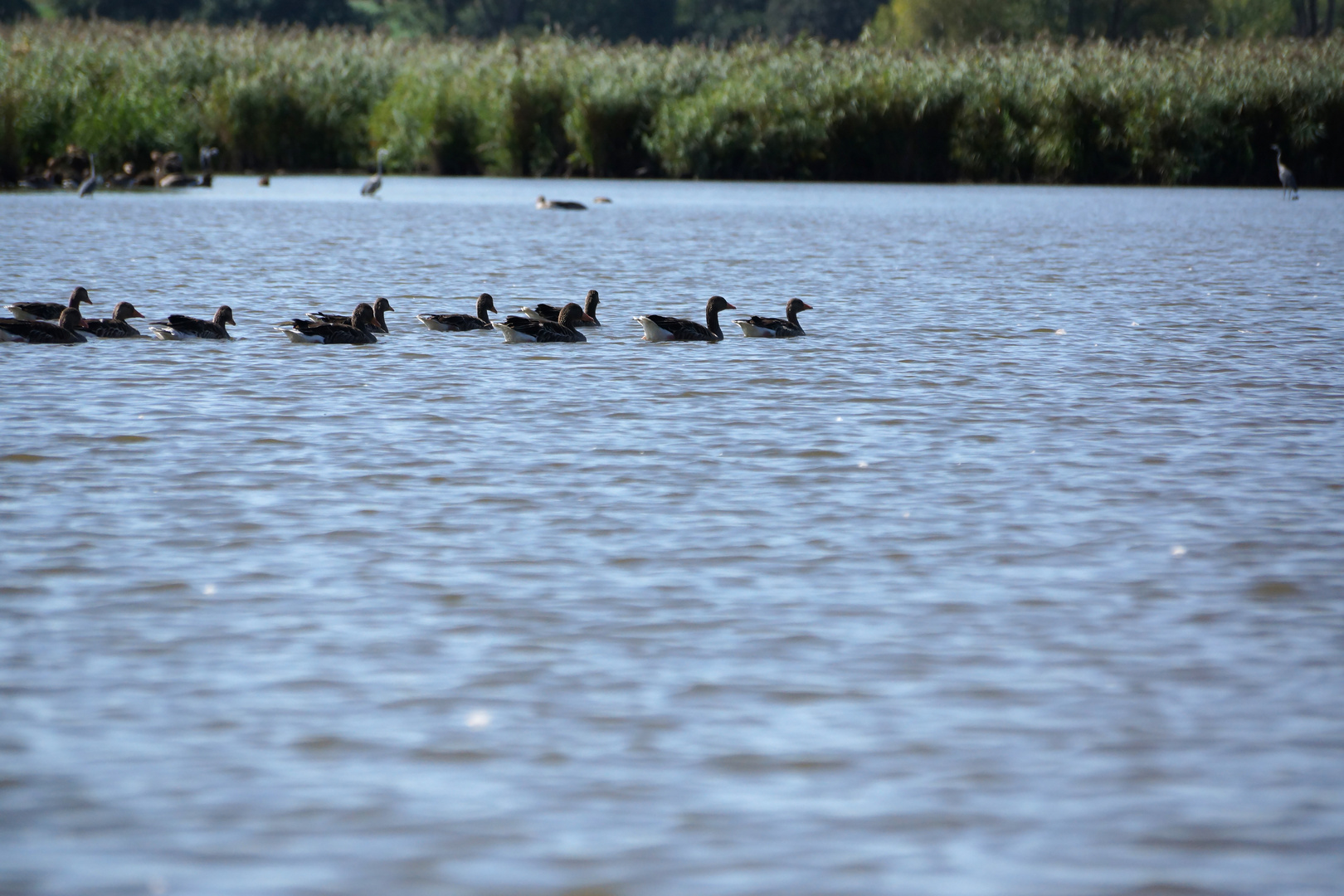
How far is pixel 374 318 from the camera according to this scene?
16516 millimetres

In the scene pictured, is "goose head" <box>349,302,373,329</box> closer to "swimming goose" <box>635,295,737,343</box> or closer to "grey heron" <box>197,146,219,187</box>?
"swimming goose" <box>635,295,737,343</box>

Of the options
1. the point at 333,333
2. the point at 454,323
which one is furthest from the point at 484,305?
the point at 333,333

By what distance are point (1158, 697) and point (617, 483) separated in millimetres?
4045

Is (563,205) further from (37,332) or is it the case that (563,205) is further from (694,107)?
(37,332)

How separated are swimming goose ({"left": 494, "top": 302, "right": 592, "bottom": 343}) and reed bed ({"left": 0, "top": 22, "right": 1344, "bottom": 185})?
81.5ft

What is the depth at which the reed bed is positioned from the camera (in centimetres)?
4131

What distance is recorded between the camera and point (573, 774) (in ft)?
17.6

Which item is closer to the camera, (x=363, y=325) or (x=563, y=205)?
(x=363, y=325)

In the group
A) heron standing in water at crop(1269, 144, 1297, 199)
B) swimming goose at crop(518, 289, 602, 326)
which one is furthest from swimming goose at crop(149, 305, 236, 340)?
heron standing in water at crop(1269, 144, 1297, 199)

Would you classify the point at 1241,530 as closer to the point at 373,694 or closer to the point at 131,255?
the point at 373,694

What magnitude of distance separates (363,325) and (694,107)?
29.2 meters

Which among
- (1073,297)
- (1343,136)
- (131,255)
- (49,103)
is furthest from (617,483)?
(1343,136)

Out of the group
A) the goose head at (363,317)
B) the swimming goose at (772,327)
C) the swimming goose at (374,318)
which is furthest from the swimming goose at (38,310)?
the swimming goose at (772,327)

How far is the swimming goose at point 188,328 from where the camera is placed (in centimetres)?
1544
